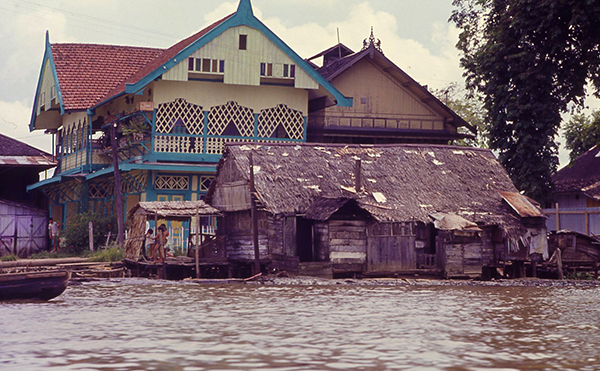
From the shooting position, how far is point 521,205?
26906 millimetres

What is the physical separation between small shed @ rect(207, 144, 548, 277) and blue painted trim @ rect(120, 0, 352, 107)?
13.6 ft

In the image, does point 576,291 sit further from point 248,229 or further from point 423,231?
point 248,229

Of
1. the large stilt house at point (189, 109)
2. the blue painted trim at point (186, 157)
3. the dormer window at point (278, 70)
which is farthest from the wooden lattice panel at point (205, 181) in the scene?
the dormer window at point (278, 70)

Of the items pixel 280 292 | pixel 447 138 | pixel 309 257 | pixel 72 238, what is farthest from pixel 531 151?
pixel 72 238

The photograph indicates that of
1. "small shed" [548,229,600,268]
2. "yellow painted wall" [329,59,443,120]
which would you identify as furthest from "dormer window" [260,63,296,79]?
"small shed" [548,229,600,268]

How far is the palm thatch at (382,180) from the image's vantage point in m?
25.5

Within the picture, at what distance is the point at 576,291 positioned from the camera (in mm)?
23078

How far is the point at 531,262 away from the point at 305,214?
7.01 m

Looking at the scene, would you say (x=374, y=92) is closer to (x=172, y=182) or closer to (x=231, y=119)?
(x=231, y=119)

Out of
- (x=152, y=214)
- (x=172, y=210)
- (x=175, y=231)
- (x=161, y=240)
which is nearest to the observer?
(x=161, y=240)

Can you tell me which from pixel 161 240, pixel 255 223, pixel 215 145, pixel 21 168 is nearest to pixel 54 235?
pixel 21 168

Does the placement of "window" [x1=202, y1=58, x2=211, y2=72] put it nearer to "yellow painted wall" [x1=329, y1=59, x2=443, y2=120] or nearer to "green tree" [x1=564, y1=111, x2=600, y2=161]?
"yellow painted wall" [x1=329, y1=59, x2=443, y2=120]

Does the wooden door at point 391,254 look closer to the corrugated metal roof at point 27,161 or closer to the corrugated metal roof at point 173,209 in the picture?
the corrugated metal roof at point 173,209

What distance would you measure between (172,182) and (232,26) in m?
5.80
